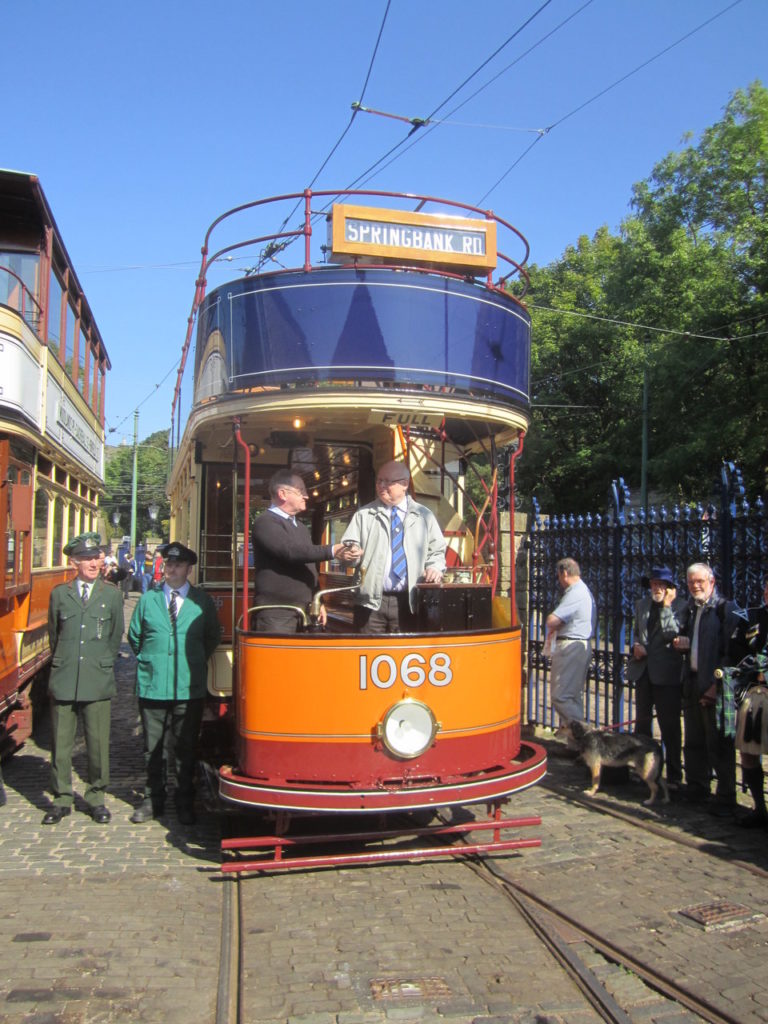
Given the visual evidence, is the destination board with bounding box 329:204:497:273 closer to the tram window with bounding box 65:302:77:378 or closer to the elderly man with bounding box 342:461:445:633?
the elderly man with bounding box 342:461:445:633

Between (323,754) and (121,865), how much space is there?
153 centimetres

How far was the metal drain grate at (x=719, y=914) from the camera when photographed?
14.0 ft

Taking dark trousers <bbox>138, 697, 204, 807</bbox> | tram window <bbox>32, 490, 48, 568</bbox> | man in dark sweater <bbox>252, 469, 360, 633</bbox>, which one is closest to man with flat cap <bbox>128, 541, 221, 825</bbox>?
dark trousers <bbox>138, 697, 204, 807</bbox>

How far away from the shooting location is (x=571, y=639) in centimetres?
764

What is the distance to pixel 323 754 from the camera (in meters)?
4.80

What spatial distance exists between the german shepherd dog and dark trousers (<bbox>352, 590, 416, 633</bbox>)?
204 cm

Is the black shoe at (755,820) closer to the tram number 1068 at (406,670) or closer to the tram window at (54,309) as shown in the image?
the tram number 1068 at (406,670)

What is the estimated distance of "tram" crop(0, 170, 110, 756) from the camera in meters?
6.43

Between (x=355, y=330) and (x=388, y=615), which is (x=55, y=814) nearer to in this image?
(x=388, y=615)

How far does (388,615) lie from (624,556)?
3.20m

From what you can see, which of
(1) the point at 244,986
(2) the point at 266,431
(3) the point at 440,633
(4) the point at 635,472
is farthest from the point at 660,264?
(1) the point at 244,986

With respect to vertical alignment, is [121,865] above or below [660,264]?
below

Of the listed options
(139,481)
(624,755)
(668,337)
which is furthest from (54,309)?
(139,481)

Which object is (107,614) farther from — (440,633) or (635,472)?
(635,472)
